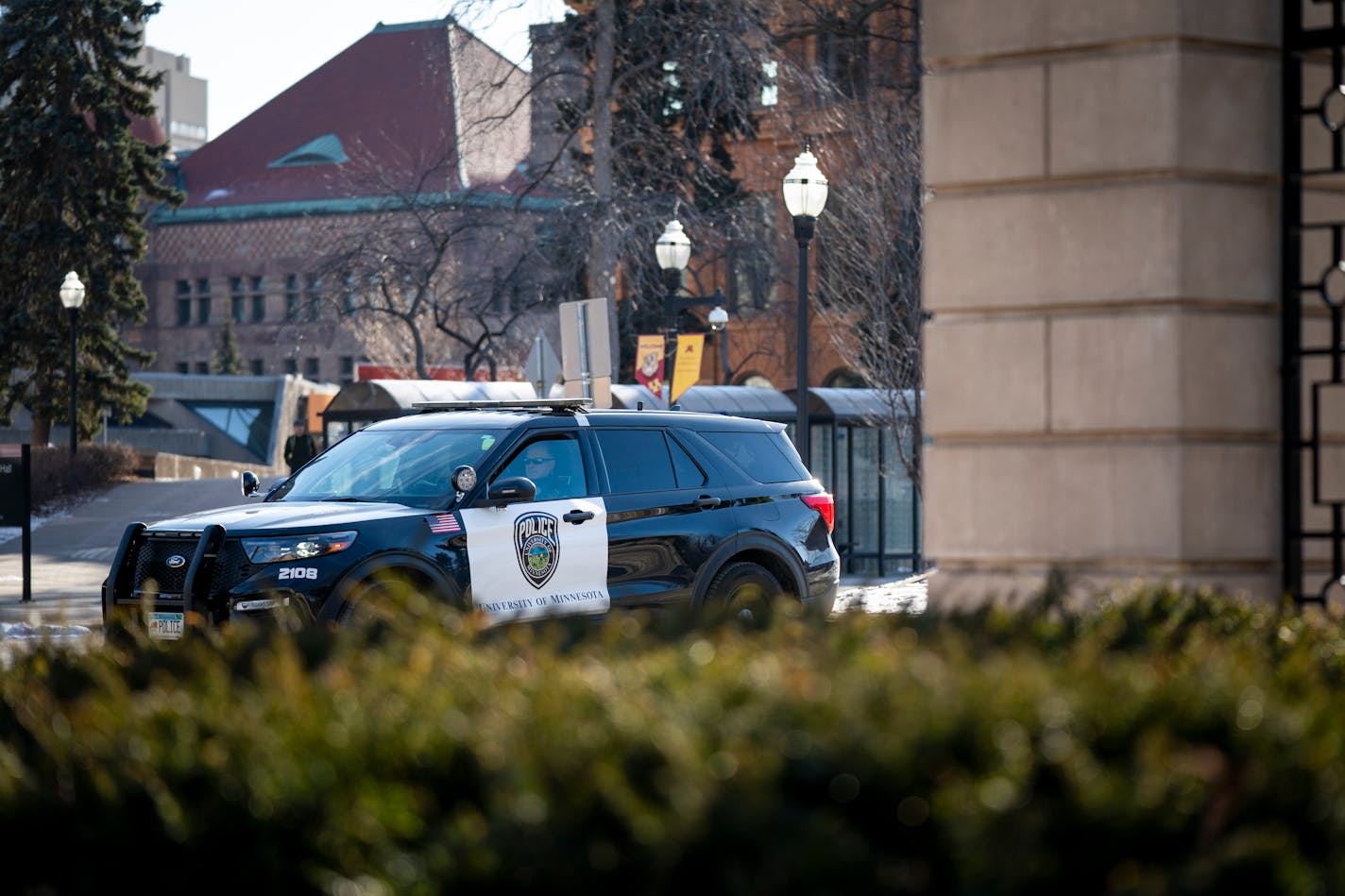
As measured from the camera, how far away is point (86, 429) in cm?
4519

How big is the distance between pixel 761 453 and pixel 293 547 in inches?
155

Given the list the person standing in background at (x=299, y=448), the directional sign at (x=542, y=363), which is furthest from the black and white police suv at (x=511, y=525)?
the person standing in background at (x=299, y=448)

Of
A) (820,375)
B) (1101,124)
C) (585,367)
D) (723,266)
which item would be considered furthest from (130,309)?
(1101,124)

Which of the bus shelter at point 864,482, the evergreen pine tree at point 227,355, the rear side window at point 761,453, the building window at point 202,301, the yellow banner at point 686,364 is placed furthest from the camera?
the building window at point 202,301

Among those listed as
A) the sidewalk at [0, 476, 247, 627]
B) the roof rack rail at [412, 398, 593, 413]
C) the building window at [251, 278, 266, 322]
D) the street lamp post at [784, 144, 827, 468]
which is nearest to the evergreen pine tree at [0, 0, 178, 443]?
the sidewalk at [0, 476, 247, 627]

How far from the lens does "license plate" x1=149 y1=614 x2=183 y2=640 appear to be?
10.8m

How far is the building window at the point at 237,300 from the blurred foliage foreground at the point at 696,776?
8944 cm

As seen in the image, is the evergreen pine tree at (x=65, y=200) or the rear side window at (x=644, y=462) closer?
the rear side window at (x=644, y=462)

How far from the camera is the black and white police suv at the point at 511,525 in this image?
10602 millimetres

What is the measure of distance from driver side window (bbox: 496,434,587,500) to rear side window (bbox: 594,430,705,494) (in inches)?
8.1

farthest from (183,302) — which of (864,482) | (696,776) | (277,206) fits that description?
(696,776)

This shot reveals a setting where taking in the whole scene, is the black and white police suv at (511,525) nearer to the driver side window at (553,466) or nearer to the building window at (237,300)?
the driver side window at (553,466)

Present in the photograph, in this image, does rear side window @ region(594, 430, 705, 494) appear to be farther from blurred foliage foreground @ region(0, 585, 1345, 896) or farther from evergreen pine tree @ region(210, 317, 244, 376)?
evergreen pine tree @ region(210, 317, 244, 376)

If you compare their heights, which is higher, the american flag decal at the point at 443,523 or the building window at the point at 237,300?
the building window at the point at 237,300
